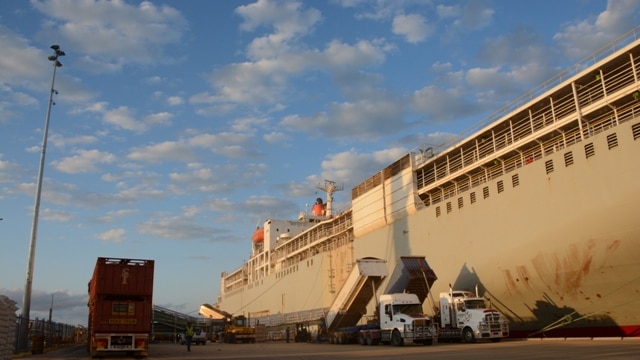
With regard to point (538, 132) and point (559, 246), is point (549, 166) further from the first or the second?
point (559, 246)

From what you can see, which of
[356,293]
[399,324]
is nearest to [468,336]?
[399,324]

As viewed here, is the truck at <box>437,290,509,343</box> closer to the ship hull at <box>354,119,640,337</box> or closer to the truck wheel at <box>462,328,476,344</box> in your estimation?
the truck wheel at <box>462,328,476,344</box>

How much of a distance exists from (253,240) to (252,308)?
9291 millimetres

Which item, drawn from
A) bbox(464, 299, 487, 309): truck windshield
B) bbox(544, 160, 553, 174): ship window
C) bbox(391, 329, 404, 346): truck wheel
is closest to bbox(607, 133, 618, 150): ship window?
bbox(544, 160, 553, 174): ship window

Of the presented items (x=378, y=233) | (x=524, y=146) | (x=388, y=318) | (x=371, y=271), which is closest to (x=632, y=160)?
(x=524, y=146)

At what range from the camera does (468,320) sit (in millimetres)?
22969

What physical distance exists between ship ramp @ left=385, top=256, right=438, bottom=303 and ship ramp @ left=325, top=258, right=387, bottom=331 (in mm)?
2494

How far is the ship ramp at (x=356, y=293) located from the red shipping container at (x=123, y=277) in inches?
503

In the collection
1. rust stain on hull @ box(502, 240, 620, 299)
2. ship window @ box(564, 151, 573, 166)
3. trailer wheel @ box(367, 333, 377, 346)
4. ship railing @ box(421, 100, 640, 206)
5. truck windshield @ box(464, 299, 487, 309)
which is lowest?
trailer wheel @ box(367, 333, 377, 346)

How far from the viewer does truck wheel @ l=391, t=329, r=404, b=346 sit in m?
23.6

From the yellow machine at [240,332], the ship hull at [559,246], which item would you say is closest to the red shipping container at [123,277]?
the ship hull at [559,246]

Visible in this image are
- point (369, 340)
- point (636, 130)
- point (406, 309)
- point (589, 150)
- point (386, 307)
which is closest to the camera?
point (636, 130)

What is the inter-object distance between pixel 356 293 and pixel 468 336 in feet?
28.1

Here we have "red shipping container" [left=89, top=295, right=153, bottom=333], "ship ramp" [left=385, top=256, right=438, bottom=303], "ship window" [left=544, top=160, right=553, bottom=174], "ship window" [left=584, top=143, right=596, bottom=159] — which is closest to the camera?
"red shipping container" [left=89, top=295, right=153, bottom=333]
